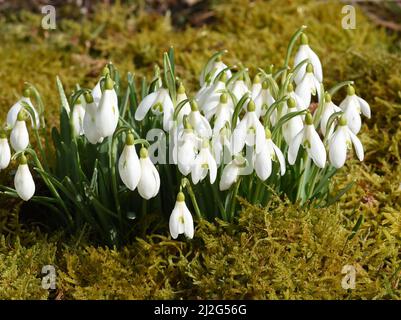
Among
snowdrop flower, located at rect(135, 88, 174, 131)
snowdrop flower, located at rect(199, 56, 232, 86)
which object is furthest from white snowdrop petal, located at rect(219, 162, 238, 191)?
snowdrop flower, located at rect(199, 56, 232, 86)

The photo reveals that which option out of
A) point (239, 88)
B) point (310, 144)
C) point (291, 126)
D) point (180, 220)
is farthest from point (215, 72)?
point (180, 220)

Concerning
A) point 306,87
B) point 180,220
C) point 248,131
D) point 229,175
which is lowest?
point 180,220

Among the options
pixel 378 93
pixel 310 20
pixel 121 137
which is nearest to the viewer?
pixel 121 137

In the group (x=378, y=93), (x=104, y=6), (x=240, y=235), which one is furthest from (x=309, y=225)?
(x=104, y=6)

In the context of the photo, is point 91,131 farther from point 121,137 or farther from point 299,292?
point 299,292

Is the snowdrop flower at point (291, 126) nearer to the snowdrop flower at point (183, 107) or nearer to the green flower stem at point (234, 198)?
the green flower stem at point (234, 198)

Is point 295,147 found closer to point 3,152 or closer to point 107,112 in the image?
point 107,112

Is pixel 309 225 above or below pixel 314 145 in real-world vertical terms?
below
